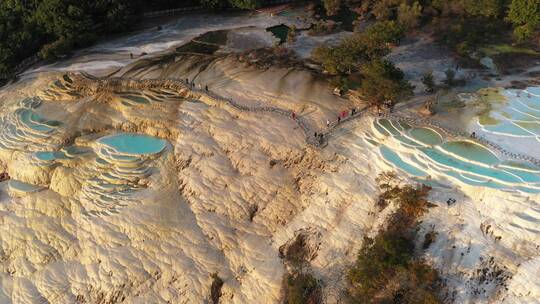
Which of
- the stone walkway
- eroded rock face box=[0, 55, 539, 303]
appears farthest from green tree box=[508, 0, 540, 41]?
eroded rock face box=[0, 55, 539, 303]

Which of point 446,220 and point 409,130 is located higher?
point 409,130

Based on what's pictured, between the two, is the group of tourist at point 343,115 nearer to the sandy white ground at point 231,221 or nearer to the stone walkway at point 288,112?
the stone walkway at point 288,112

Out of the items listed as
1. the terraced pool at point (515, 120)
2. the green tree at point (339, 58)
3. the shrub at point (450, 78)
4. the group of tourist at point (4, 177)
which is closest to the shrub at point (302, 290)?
the terraced pool at point (515, 120)

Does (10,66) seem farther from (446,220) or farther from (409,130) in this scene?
(446,220)

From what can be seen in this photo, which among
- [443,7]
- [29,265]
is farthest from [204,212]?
[443,7]

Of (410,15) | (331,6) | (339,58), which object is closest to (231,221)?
(339,58)

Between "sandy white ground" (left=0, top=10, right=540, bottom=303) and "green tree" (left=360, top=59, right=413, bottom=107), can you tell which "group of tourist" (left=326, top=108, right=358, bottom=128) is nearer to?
"sandy white ground" (left=0, top=10, right=540, bottom=303)
